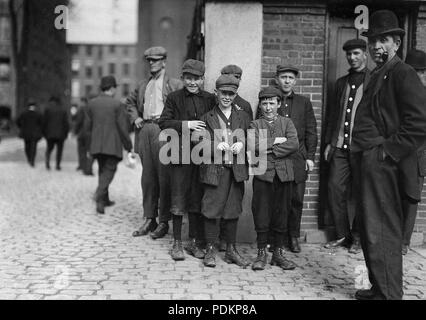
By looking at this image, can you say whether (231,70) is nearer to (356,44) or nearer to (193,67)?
(193,67)

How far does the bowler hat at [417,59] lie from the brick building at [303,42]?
36 cm

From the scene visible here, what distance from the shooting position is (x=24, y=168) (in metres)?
15.1

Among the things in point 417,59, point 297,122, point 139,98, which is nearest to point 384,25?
point 297,122

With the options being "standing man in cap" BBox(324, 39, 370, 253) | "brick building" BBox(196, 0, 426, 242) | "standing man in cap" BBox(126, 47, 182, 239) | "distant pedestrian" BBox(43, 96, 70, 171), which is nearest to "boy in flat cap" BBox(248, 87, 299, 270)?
"standing man in cap" BBox(324, 39, 370, 253)

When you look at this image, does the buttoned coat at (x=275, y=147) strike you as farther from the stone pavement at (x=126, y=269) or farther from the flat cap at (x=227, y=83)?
the stone pavement at (x=126, y=269)

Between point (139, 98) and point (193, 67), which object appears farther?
point (139, 98)

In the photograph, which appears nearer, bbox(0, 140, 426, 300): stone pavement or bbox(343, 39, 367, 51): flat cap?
bbox(0, 140, 426, 300): stone pavement

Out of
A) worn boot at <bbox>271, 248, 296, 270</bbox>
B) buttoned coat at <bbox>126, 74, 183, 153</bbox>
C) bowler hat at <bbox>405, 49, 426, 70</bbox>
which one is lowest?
worn boot at <bbox>271, 248, 296, 270</bbox>

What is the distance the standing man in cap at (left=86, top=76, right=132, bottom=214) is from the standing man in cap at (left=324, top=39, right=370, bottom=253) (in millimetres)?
3371

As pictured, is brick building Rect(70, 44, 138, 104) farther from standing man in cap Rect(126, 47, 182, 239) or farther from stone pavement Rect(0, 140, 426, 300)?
standing man in cap Rect(126, 47, 182, 239)

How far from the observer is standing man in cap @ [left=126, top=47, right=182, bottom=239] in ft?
22.7

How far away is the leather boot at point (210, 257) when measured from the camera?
5609 mm

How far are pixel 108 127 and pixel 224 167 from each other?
3705 mm

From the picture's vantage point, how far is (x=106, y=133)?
29.0 feet
